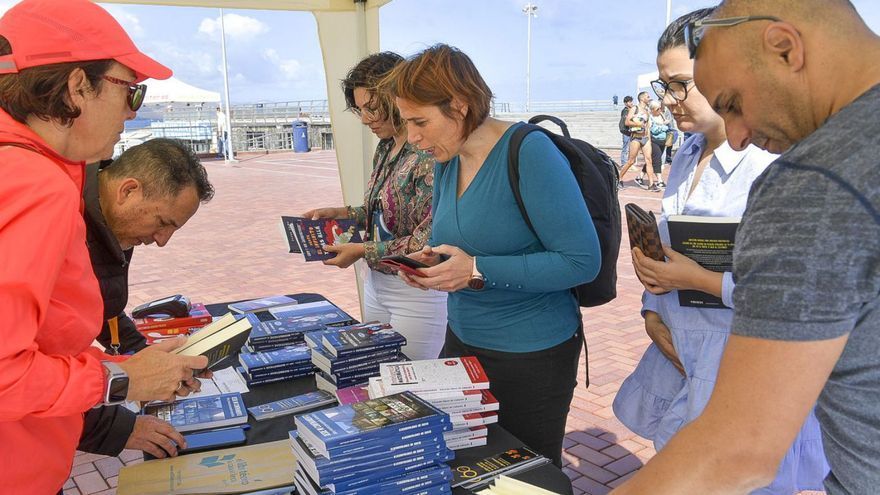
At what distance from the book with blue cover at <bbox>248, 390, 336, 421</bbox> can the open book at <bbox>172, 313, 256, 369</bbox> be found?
306 mm

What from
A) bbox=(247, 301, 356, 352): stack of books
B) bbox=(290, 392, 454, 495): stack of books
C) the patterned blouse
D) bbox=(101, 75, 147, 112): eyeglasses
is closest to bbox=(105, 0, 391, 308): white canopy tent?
the patterned blouse

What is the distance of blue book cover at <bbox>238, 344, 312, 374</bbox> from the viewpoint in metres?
2.19

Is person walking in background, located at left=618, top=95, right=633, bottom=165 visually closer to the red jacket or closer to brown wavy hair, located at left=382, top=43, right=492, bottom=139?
brown wavy hair, located at left=382, top=43, right=492, bottom=139

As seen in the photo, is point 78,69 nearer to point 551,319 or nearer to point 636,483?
point 636,483

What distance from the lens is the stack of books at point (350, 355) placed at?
6.65ft

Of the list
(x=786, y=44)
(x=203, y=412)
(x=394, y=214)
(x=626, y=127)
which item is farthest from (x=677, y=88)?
(x=626, y=127)

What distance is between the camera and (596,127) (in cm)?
2659

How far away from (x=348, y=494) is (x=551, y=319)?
0.92m

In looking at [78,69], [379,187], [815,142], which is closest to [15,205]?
[78,69]

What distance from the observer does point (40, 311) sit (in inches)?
45.1

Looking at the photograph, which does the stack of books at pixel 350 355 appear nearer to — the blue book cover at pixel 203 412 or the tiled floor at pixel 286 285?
the blue book cover at pixel 203 412

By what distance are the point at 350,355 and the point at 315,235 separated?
1.03 m

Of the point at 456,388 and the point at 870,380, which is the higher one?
the point at 870,380

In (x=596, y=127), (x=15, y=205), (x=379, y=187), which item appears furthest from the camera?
(x=596, y=127)
